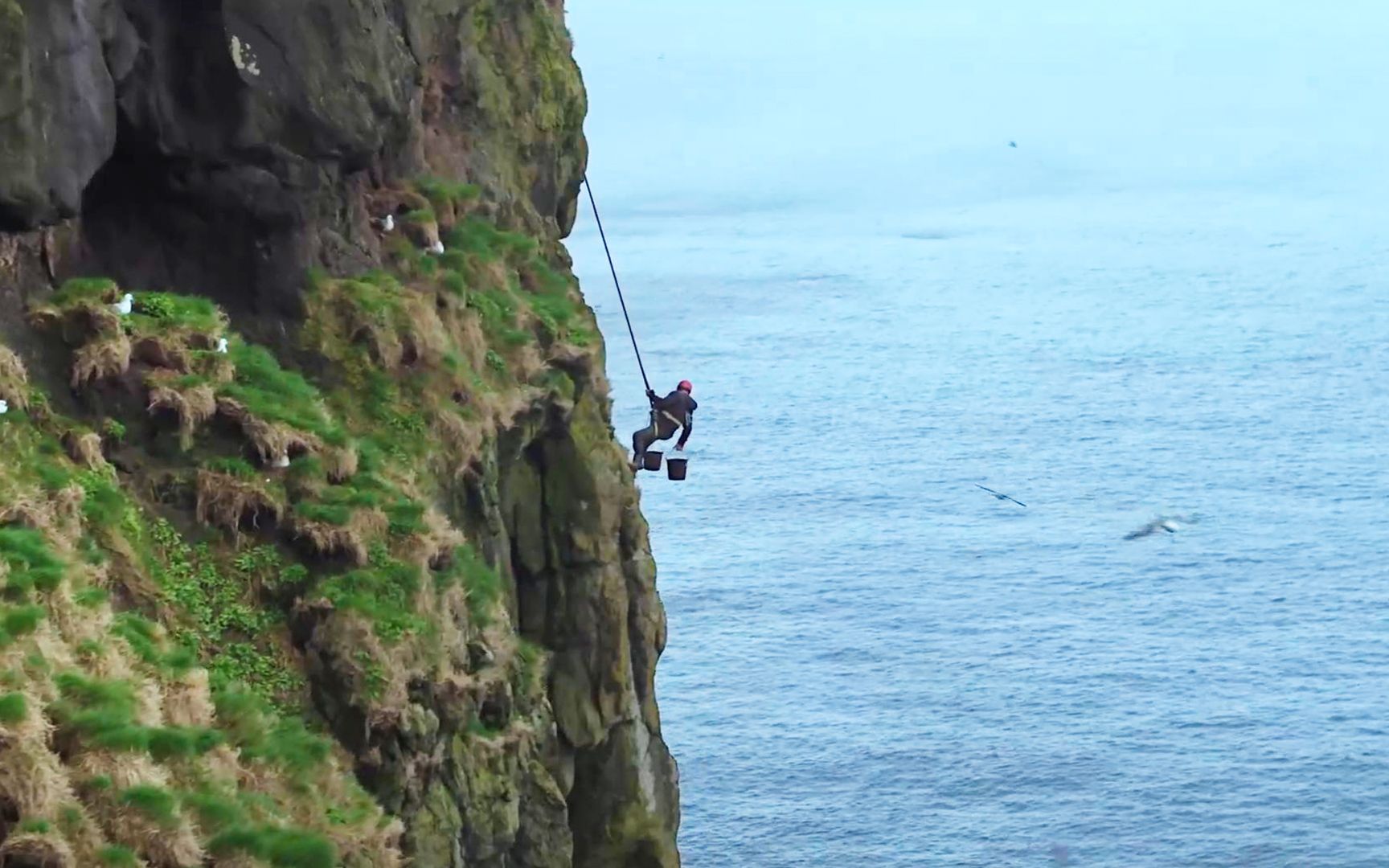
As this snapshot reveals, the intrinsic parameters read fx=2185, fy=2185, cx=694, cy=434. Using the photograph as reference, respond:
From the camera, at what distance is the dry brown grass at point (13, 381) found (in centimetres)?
2128

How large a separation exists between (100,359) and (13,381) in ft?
3.81

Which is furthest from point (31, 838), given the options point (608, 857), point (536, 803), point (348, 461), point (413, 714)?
point (608, 857)

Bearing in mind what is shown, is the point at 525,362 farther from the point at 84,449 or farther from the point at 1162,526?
the point at 1162,526

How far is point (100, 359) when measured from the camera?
22.4 metres

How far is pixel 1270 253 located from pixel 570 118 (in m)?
117

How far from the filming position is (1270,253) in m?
146

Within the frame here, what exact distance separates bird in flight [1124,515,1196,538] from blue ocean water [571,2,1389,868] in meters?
0.56

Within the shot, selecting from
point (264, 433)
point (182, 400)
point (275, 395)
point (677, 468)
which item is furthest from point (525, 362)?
point (182, 400)

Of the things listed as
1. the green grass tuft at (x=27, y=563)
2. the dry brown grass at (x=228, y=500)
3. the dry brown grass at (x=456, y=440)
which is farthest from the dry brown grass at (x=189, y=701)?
the dry brown grass at (x=456, y=440)

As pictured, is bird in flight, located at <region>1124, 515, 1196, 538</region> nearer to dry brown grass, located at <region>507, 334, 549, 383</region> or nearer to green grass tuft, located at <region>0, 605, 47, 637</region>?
dry brown grass, located at <region>507, 334, 549, 383</region>

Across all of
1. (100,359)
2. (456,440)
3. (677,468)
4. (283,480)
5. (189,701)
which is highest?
Answer: (100,359)

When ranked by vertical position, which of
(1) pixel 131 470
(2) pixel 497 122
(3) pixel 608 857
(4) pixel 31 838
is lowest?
(3) pixel 608 857

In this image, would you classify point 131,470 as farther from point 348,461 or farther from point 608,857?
point 608,857

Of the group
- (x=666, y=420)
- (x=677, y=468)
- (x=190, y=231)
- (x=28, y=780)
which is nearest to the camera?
(x=28, y=780)
